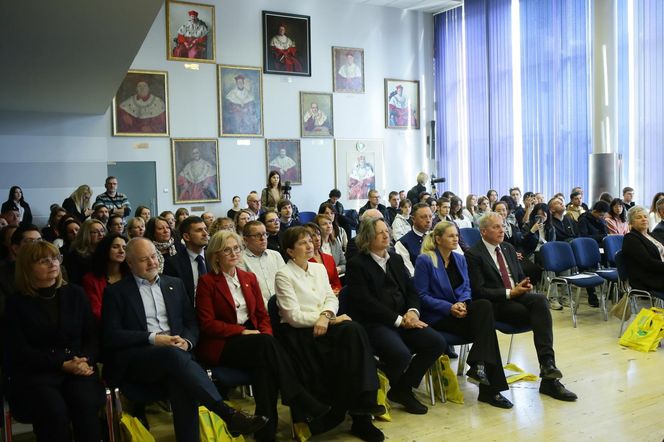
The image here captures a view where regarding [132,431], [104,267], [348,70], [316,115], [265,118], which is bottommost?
[132,431]

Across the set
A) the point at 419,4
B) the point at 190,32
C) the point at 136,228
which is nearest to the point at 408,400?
the point at 136,228

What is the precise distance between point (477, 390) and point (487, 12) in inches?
438

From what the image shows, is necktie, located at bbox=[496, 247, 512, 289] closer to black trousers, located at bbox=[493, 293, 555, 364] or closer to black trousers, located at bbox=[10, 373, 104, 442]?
black trousers, located at bbox=[493, 293, 555, 364]

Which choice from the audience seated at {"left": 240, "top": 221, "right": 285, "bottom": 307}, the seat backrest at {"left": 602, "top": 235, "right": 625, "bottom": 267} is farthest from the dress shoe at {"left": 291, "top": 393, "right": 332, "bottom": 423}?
the seat backrest at {"left": 602, "top": 235, "right": 625, "bottom": 267}

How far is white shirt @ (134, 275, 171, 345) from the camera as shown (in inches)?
146

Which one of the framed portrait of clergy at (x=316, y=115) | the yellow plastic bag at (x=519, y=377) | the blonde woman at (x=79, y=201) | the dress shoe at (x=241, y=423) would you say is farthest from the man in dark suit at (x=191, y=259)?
the framed portrait of clergy at (x=316, y=115)

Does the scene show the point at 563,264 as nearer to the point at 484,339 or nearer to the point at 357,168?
the point at 484,339

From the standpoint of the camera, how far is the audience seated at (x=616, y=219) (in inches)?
340

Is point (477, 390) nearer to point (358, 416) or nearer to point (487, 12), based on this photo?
point (358, 416)

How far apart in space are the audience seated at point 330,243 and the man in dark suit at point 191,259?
1.69 metres

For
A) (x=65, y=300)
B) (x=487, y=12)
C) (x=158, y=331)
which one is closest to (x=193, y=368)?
(x=158, y=331)

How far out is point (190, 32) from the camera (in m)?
12.1

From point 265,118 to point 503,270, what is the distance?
8.83 meters

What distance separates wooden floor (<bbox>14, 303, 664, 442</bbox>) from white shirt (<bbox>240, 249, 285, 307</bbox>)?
87 centimetres
